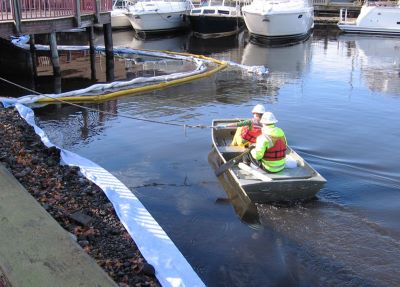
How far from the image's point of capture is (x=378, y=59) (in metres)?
24.0

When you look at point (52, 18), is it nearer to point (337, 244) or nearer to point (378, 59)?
point (337, 244)

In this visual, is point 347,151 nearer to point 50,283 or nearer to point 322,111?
point 322,111

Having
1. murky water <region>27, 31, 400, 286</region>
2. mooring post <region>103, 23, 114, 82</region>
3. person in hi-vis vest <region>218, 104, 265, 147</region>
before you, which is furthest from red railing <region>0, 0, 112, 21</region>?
person in hi-vis vest <region>218, 104, 265, 147</region>

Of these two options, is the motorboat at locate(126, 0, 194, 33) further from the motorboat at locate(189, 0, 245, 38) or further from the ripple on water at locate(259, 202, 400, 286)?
the ripple on water at locate(259, 202, 400, 286)

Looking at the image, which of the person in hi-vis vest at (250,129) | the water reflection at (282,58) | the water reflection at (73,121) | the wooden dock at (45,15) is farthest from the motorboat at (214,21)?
the person in hi-vis vest at (250,129)

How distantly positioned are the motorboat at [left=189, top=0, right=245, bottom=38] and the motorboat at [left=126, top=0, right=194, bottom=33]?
124cm

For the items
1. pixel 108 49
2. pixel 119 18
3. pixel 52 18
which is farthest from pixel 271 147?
pixel 119 18

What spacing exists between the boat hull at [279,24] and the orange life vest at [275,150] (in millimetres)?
24270

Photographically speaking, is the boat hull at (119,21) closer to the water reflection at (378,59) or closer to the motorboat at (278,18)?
the motorboat at (278,18)

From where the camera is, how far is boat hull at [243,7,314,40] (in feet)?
101

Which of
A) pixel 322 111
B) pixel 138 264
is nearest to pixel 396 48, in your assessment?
pixel 322 111

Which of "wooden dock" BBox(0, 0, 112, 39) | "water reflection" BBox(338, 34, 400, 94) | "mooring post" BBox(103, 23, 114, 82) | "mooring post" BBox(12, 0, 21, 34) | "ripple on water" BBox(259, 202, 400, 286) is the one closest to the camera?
"ripple on water" BBox(259, 202, 400, 286)

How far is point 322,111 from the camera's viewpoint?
1383 centimetres

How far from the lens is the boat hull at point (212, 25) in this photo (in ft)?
116
